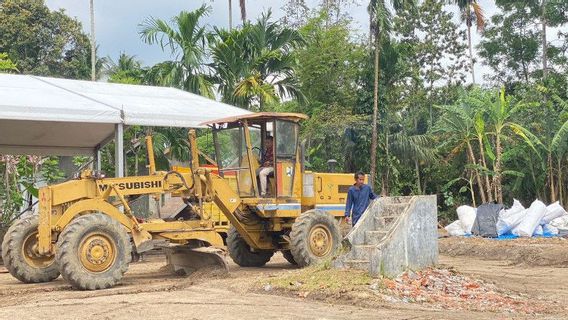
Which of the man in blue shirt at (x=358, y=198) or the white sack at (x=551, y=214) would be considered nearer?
the man in blue shirt at (x=358, y=198)

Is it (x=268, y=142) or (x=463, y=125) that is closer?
(x=268, y=142)

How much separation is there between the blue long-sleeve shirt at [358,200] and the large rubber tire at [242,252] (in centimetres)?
207

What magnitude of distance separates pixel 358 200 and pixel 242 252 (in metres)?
2.67

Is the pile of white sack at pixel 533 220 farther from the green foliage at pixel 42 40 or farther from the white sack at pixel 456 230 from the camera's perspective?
the green foliage at pixel 42 40

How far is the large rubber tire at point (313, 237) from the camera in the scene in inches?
533

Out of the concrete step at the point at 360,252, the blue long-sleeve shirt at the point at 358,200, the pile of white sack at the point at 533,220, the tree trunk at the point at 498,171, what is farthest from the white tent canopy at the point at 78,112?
the tree trunk at the point at 498,171

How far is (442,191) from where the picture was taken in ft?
105

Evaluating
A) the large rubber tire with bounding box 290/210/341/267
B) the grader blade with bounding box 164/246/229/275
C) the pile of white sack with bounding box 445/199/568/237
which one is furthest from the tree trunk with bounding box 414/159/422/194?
the grader blade with bounding box 164/246/229/275

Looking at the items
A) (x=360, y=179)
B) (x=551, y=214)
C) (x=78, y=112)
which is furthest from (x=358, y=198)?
(x=551, y=214)

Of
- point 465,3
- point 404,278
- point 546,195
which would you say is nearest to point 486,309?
point 404,278

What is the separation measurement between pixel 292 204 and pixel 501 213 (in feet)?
31.6

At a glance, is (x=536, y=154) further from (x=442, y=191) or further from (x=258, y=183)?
(x=258, y=183)

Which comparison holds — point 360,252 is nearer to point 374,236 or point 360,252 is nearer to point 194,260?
point 374,236

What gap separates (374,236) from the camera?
40.0ft
